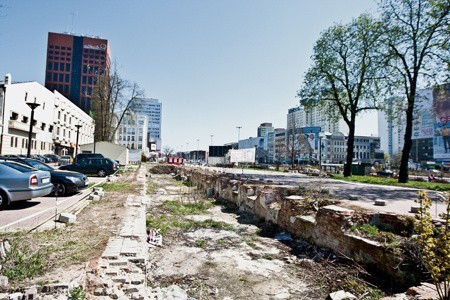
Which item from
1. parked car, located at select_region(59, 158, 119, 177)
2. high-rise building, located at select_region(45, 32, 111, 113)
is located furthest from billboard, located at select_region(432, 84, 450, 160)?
high-rise building, located at select_region(45, 32, 111, 113)

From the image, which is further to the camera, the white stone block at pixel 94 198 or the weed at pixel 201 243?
the white stone block at pixel 94 198

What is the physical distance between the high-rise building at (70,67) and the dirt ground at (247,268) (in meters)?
106

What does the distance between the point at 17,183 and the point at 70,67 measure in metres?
109

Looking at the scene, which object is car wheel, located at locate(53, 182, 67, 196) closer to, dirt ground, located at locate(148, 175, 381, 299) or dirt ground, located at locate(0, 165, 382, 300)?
dirt ground, located at locate(0, 165, 382, 300)


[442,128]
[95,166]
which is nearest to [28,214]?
[95,166]

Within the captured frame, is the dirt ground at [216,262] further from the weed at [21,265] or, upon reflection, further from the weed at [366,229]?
the weed at [366,229]

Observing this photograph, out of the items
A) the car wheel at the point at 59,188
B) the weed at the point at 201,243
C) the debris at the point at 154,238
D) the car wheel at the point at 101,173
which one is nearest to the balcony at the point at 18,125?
the car wheel at the point at 101,173

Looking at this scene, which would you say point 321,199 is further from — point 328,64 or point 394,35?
point 328,64

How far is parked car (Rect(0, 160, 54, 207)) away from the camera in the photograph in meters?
7.68

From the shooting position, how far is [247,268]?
4.91 meters

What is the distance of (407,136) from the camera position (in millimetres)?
20984

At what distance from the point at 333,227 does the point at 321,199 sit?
2.13 metres

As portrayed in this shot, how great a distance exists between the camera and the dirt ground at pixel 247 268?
4043 mm

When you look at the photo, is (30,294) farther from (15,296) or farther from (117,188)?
(117,188)
